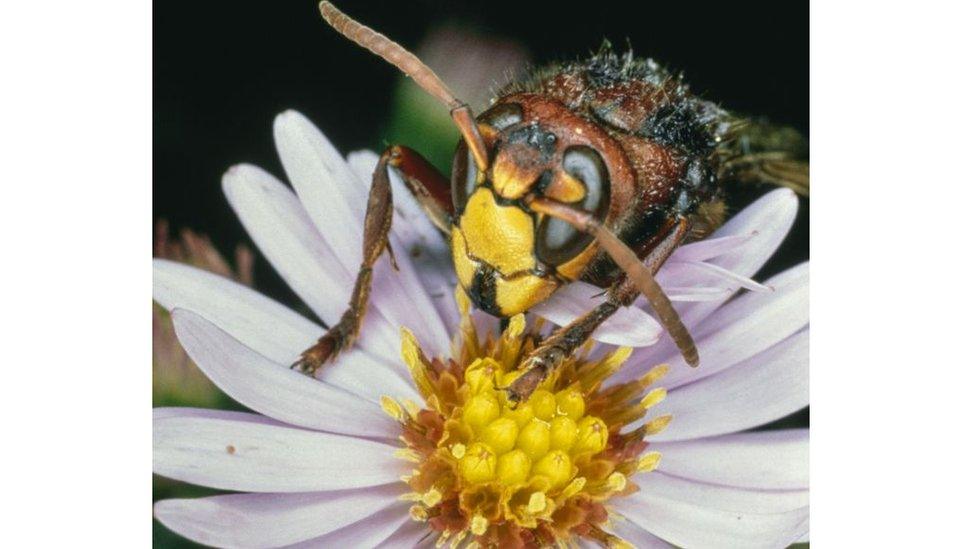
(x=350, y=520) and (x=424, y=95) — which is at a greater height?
(x=424, y=95)

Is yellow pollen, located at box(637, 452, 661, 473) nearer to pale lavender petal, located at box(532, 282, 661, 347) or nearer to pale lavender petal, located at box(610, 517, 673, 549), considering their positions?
pale lavender petal, located at box(610, 517, 673, 549)

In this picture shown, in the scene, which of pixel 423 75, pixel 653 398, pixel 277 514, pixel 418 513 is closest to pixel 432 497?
pixel 418 513

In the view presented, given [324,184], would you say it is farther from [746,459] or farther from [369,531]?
[746,459]

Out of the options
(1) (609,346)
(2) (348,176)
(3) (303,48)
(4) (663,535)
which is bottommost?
(4) (663,535)

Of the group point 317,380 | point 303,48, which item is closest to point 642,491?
point 317,380

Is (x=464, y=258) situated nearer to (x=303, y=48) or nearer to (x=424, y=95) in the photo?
(x=424, y=95)

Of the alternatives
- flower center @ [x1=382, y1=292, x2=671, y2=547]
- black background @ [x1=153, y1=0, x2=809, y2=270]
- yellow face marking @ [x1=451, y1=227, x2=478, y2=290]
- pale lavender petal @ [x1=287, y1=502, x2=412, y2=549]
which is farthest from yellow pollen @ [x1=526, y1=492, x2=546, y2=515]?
black background @ [x1=153, y1=0, x2=809, y2=270]
